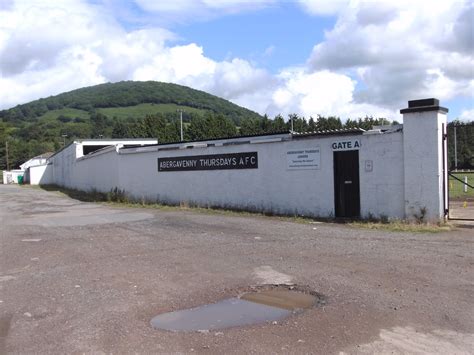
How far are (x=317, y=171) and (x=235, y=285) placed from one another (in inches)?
354

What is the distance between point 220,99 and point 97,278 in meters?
121

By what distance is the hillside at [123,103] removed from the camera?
12325 centimetres

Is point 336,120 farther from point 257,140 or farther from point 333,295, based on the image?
point 333,295

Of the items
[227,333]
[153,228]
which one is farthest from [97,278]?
[153,228]

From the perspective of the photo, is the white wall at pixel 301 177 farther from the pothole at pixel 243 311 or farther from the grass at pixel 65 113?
the grass at pixel 65 113

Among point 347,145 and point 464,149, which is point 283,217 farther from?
point 464,149

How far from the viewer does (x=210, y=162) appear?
67.1 ft

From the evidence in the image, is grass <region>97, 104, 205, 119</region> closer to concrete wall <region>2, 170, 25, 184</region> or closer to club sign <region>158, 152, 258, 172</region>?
concrete wall <region>2, 170, 25, 184</region>

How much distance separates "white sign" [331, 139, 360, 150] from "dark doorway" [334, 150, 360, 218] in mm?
119

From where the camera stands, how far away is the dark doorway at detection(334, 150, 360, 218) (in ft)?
49.7

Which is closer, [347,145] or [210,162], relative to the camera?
[347,145]

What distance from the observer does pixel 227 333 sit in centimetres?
559

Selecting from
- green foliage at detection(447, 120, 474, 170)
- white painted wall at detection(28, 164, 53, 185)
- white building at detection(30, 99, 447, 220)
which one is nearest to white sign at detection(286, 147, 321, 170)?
white building at detection(30, 99, 447, 220)

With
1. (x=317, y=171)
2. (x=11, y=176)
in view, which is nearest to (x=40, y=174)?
(x=11, y=176)
